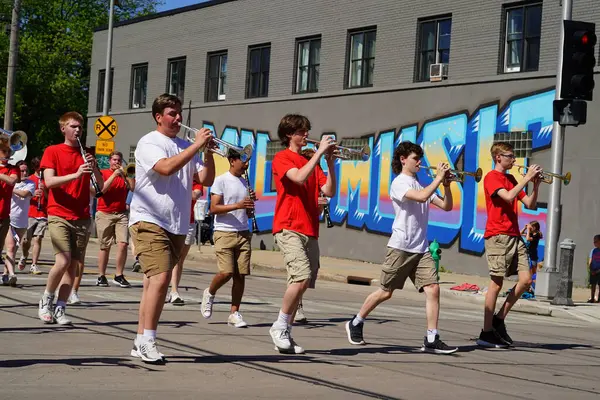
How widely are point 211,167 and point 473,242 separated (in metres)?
15.3

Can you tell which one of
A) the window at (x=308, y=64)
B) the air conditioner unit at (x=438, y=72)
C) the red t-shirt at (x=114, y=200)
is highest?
the window at (x=308, y=64)

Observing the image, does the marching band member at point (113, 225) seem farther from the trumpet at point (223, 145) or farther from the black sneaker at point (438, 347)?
the black sneaker at point (438, 347)

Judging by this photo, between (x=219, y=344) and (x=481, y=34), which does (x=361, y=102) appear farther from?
(x=219, y=344)

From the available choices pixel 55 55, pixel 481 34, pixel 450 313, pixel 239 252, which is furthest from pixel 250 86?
pixel 55 55

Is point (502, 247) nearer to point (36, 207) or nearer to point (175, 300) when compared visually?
point (175, 300)

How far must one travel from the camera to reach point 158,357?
25.8 feet

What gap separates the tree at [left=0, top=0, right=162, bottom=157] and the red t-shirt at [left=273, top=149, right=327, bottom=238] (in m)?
44.0

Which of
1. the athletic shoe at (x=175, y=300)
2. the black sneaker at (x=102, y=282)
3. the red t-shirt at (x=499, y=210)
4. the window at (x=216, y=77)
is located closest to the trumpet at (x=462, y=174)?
the red t-shirt at (x=499, y=210)

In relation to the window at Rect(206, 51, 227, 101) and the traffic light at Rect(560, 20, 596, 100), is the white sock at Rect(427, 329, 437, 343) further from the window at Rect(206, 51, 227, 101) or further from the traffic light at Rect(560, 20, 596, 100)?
the window at Rect(206, 51, 227, 101)

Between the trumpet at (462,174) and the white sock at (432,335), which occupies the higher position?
the trumpet at (462,174)

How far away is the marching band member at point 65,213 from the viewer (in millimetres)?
10164

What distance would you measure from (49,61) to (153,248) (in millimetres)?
47709

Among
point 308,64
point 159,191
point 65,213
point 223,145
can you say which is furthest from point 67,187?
point 308,64

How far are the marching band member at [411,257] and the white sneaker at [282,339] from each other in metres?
1.12
